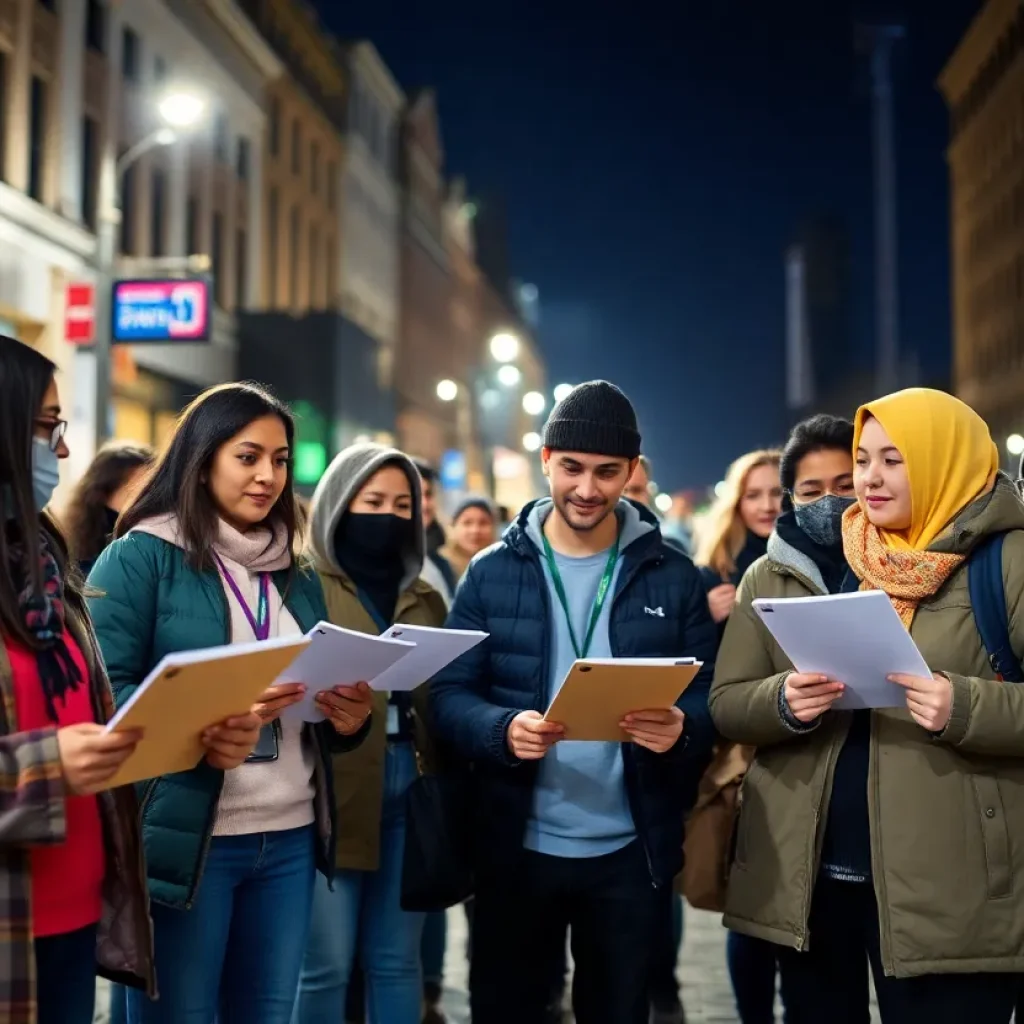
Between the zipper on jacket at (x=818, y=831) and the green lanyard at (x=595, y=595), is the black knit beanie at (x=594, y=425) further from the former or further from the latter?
the zipper on jacket at (x=818, y=831)

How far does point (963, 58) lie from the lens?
70.3 m

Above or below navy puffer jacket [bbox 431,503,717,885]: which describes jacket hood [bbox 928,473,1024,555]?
above

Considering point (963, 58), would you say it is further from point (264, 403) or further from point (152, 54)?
point (264, 403)

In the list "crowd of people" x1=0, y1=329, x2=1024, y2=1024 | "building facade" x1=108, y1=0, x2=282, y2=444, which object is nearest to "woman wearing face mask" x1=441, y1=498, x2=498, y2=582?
"crowd of people" x1=0, y1=329, x2=1024, y2=1024

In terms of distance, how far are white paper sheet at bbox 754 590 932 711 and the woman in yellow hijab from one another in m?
0.06

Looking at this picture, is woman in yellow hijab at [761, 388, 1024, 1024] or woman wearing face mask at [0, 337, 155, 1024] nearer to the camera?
woman wearing face mask at [0, 337, 155, 1024]

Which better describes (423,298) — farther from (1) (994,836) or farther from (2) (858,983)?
(1) (994,836)

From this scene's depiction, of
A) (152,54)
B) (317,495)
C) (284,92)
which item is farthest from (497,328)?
(317,495)

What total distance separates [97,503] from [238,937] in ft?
9.07

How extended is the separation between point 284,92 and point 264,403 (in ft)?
115

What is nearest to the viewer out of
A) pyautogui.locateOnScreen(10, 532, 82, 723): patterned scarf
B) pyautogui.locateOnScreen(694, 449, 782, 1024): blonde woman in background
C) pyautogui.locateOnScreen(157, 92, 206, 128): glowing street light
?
pyautogui.locateOnScreen(10, 532, 82, 723): patterned scarf

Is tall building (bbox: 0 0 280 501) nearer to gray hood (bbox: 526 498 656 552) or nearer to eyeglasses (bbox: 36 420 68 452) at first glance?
gray hood (bbox: 526 498 656 552)

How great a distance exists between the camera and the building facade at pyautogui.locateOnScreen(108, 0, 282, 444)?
25.2 metres

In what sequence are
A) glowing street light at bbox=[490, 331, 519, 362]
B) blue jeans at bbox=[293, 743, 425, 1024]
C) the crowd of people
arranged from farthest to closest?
1. glowing street light at bbox=[490, 331, 519, 362]
2. blue jeans at bbox=[293, 743, 425, 1024]
3. the crowd of people
